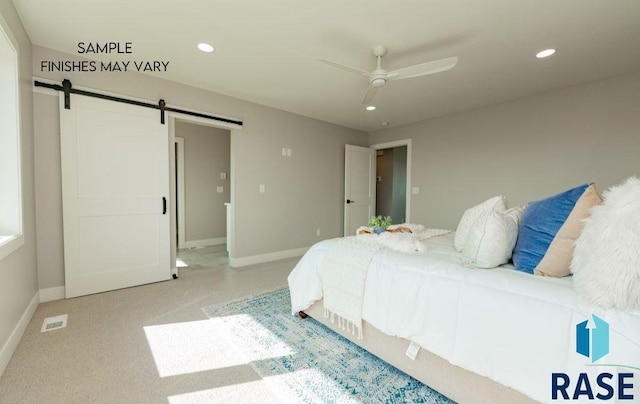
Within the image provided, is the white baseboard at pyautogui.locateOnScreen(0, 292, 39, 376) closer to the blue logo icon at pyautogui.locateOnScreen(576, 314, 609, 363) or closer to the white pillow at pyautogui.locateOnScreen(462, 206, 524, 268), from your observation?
the white pillow at pyautogui.locateOnScreen(462, 206, 524, 268)

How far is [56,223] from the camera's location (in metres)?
2.62

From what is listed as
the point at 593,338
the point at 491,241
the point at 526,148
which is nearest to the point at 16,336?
the point at 491,241

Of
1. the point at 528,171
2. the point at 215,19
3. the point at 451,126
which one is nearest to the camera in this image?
the point at 215,19

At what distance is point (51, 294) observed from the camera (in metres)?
2.59

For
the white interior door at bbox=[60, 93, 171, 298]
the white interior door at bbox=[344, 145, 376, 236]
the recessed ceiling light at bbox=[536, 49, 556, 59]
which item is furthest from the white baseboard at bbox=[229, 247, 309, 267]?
the recessed ceiling light at bbox=[536, 49, 556, 59]

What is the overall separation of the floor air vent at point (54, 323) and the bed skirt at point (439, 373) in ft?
7.65

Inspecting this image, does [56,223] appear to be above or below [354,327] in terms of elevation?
above

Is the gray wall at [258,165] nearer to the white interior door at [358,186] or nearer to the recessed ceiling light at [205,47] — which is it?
the white interior door at [358,186]

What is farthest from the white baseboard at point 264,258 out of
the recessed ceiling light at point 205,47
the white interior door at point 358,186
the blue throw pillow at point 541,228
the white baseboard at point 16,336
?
the blue throw pillow at point 541,228

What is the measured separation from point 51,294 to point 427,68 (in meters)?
4.10

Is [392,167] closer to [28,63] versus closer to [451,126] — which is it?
[451,126]

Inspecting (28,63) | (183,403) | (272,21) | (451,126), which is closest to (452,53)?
(272,21)

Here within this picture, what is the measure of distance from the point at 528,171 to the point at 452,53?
2.21 m

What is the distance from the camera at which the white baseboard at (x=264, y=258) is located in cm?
392
